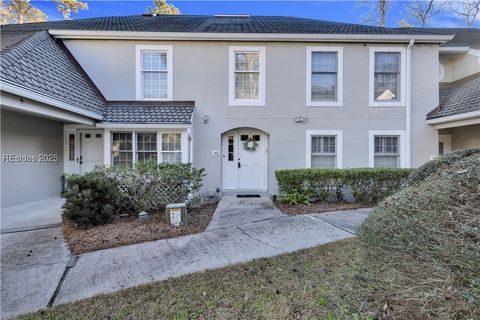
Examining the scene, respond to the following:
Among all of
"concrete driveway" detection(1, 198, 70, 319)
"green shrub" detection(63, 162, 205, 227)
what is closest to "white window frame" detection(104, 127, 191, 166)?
"green shrub" detection(63, 162, 205, 227)

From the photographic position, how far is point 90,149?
29.3ft

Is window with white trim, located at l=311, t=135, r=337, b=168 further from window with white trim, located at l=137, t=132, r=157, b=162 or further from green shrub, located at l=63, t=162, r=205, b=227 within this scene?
window with white trim, located at l=137, t=132, r=157, b=162

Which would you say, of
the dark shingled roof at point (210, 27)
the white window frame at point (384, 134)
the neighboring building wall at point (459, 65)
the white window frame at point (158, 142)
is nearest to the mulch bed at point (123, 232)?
the white window frame at point (158, 142)

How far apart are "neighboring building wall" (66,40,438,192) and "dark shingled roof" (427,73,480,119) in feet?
1.28

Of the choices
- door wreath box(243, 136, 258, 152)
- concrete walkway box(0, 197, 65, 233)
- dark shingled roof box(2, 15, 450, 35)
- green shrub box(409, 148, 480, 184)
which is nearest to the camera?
green shrub box(409, 148, 480, 184)

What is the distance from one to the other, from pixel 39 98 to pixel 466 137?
45.2 feet

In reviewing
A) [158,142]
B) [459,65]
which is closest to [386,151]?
[459,65]

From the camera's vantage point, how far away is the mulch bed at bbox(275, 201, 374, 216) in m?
6.73

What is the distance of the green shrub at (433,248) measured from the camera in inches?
76.9

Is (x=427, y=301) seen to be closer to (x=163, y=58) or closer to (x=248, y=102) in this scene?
(x=248, y=102)

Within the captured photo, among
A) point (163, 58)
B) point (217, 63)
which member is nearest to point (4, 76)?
point (163, 58)

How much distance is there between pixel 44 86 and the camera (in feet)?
21.4

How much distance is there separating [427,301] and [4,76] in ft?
25.3

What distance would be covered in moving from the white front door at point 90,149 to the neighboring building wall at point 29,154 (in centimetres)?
66
